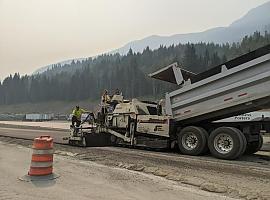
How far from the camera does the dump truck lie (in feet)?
35.2

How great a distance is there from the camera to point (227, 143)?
36.7ft

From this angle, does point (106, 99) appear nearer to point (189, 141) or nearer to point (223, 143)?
point (189, 141)

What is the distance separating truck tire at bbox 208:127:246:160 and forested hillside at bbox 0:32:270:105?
9987cm

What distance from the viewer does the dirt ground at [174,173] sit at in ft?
22.1

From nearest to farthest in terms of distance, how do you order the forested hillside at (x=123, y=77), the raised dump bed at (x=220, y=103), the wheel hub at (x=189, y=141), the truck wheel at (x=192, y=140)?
the raised dump bed at (x=220, y=103)
the truck wheel at (x=192, y=140)
the wheel hub at (x=189, y=141)
the forested hillside at (x=123, y=77)

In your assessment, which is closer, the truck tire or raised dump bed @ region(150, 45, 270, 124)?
raised dump bed @ region(150, 45, 270, 124)

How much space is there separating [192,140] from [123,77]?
120 meters

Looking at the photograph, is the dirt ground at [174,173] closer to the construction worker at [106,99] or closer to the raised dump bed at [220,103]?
the raised dump bed at [220,103]

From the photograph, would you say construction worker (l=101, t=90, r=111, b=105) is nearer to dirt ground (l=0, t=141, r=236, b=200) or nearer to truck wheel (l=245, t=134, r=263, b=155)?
truck wheel (l=245, t=134, r=263, b=155)

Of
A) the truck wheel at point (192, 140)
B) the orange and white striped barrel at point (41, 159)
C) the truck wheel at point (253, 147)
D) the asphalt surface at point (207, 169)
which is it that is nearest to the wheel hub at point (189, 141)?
the truck wheel at point (192, 140)

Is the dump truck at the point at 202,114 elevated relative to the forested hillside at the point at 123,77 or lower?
lower

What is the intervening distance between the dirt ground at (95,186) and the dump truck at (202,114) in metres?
3.73

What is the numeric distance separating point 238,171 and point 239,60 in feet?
11.8

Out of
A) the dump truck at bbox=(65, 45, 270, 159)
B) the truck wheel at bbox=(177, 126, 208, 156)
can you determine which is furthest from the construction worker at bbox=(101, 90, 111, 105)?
the truck wheel at bbox=(177, 126, 208, 156)
